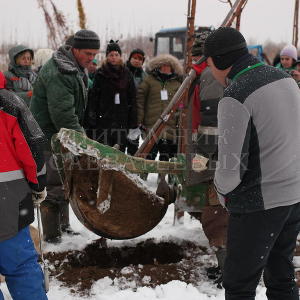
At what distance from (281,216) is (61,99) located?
6.44 feet

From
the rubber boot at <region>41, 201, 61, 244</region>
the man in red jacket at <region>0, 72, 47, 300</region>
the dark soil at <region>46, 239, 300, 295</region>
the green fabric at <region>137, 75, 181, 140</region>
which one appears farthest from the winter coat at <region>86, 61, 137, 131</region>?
the man in red jacket at <region>0, 72, 47, 300</region>

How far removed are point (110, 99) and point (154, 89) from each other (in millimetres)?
757

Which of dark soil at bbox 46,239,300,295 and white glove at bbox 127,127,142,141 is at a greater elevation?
white glove at bbox 127,127,142,141

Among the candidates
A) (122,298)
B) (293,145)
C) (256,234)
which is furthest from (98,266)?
(293,145)

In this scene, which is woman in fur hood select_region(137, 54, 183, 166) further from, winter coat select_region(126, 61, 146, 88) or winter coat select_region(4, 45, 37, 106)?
winter coat select_region(4, 45, 37, 106)

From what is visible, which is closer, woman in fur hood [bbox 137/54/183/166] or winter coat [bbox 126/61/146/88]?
woman in fur hood [bbox 137/54/183/166]

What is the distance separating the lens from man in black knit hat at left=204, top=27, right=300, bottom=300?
1.66 metres

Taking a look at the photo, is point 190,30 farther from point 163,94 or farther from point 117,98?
point 163,94

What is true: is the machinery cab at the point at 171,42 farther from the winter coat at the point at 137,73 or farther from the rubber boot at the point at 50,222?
the rubber boot at the point at 50,222

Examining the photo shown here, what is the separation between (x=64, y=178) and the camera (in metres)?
2.88

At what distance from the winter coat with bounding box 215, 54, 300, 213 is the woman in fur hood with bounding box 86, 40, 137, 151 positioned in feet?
8.63

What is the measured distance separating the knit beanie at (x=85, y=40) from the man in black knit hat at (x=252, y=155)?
155 centimetres

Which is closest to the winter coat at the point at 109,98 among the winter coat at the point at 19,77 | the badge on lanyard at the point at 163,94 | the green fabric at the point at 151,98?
the green fabric at the point at 151,98

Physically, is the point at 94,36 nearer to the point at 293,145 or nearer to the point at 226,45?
the point at 226,45
